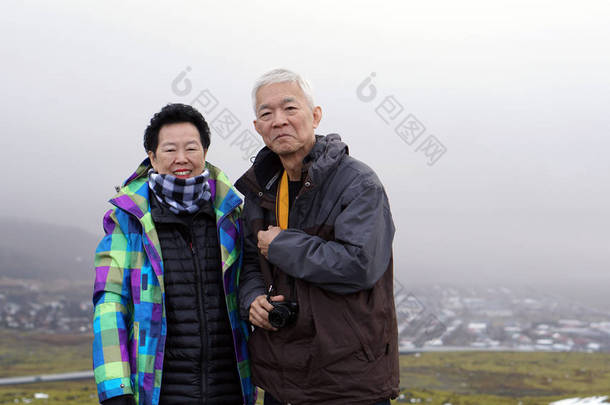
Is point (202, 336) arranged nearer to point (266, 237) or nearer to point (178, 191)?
point (266, 237)

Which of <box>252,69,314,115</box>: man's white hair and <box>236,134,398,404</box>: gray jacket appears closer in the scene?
<box>236,134,398,404</box>: gray jacket

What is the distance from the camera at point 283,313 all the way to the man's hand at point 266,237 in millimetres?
350

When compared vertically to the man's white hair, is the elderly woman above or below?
below

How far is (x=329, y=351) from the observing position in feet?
11.4

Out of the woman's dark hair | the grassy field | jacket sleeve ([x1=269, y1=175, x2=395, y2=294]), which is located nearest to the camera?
jacket sleeve ([x1=269, y1=175, x2=395, y2=294])

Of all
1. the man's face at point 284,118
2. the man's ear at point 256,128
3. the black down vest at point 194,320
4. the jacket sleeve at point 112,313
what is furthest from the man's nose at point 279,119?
the jacket sleeve at point 112,313

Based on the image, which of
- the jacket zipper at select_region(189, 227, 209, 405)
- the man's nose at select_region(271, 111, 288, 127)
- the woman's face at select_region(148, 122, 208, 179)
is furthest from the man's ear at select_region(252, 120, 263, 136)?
the jacket zipper at select_region(189, 227, 209, 405)

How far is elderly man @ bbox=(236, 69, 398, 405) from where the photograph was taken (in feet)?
11.3

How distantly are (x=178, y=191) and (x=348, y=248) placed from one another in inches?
57.6

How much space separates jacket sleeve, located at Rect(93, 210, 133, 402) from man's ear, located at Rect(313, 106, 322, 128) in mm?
1658

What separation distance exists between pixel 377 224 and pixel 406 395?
35955 mm

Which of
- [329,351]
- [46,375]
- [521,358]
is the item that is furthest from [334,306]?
[521,358]

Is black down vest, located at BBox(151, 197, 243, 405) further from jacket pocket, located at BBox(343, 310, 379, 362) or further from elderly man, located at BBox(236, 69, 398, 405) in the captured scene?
jacket pocket, located at BBox(343, 310, 379, 362)

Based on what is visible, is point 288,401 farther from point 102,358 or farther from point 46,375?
point 46,375
